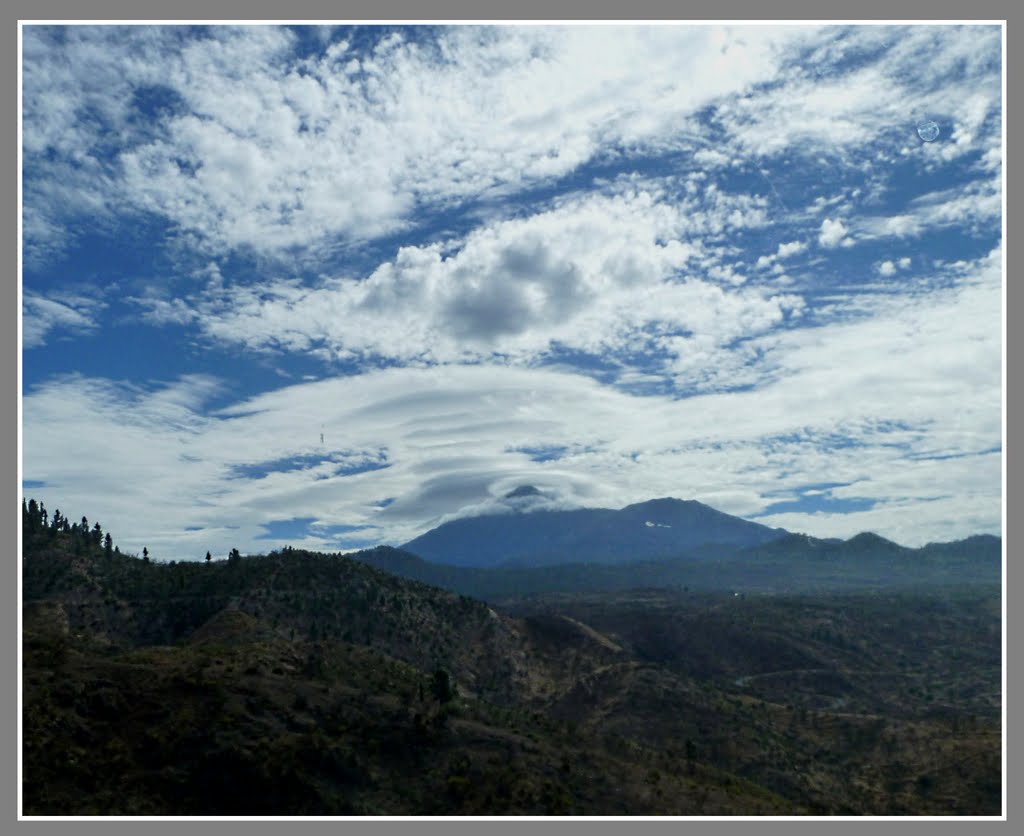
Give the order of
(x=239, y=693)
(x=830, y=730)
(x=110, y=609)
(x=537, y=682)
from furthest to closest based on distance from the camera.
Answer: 1. (x=537, y=682)
2. (x=110, y=609)
3. (x=830, y=730)
4. (x=239, y=693)

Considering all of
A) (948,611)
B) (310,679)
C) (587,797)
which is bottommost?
(948,611)

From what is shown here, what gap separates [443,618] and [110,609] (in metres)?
47.4

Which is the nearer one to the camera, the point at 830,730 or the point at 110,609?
the point at 830,730

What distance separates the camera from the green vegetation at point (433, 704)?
42625mm

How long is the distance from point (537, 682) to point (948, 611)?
127 meters

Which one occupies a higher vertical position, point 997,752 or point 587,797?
point 587,797

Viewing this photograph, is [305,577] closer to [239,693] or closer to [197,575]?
[197,575]

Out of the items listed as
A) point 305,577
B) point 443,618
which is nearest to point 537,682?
point 443,618

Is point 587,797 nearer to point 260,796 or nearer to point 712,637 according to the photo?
point 260,796

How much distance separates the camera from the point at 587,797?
45875mm

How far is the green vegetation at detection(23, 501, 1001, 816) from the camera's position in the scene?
42.6m

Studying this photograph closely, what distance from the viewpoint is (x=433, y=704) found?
2311 inches

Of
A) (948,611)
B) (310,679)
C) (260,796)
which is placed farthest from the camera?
(948,611)

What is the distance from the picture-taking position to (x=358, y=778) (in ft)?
145
